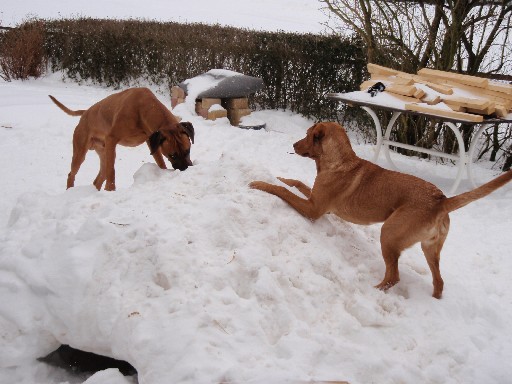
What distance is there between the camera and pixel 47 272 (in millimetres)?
2676

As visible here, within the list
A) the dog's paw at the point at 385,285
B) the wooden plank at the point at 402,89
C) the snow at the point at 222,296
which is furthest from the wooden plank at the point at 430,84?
the dog's paw at the point at 385,285

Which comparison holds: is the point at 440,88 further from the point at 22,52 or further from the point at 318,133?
the point at 22,52

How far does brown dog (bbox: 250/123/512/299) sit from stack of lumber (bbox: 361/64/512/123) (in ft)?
9.30

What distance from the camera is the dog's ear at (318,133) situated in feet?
12.0

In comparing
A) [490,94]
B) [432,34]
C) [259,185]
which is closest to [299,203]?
[259,185]

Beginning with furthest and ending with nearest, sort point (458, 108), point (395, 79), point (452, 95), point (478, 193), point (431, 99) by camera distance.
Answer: point (395, 79) → point (452, 95) → point (431, 99) → point (458, 108) → point (478, 193)

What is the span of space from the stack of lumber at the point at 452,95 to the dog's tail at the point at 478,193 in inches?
120

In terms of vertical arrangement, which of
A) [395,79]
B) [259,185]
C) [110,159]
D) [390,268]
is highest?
[395,79]

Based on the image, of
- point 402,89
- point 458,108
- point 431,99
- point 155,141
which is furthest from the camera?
point 402,89

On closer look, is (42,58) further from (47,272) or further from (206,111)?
(47,272)

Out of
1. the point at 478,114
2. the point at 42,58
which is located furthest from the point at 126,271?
the point at 42,58

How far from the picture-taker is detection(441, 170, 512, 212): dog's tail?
2.80 m

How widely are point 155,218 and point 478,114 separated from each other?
4.87 m

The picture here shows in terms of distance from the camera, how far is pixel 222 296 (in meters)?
2.51
